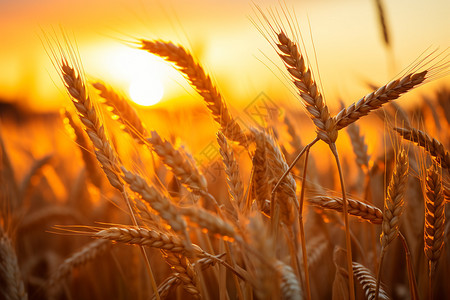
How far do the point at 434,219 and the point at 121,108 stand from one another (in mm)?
1176

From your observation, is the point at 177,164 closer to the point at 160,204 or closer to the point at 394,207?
the point at 160,204

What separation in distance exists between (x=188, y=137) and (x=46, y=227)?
1.77 m

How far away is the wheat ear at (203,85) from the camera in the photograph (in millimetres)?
1188

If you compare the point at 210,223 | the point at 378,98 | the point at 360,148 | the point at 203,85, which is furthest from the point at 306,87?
the point at 360,148

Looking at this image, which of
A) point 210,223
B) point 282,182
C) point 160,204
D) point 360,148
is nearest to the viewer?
point 210,223

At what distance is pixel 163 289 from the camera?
1.34 meters

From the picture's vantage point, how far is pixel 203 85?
4.14 feet

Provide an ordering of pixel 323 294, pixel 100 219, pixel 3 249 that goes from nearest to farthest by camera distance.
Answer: pixel 3 249
pixel 323 294
pixel 100 219

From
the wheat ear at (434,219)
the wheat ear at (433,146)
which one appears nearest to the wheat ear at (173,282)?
the wheat ear at (434,219)

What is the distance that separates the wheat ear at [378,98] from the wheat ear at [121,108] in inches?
27.6

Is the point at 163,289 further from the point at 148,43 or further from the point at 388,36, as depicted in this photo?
the point at 388,36

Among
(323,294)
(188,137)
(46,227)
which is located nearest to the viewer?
(323,294)

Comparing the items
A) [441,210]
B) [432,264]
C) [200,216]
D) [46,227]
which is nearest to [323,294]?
[432,264]

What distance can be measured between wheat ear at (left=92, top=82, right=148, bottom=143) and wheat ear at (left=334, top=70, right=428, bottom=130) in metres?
0.70
